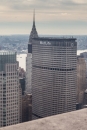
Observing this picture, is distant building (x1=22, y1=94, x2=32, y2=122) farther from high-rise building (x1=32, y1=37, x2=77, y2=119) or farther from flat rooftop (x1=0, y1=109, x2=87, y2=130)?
flat rooftop (x1=0, y1=109, x2=87, y2=130)

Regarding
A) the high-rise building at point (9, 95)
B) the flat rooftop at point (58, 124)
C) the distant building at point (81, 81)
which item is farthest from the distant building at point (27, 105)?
the flat rooftop at point (58, 124)

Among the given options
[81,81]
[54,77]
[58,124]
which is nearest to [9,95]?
[54,77]

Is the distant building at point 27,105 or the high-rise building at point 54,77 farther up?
the high-rise building at point 54,77

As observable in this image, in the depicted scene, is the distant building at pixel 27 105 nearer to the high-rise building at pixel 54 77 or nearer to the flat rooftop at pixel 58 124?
the high-rise building at pixel 54 77

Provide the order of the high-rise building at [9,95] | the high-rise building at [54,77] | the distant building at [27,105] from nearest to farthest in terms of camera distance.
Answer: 1. the high-rise building at [9,95]
2. the distant building at [27,105]
3. the high-rise building at [54,77]

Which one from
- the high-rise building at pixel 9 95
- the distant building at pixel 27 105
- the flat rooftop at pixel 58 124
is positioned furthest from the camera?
the distant building at pixel 27 105

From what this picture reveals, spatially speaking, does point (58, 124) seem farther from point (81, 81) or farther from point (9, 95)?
point (81, 81)

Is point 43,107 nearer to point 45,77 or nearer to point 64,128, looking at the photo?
point 45,77
